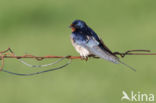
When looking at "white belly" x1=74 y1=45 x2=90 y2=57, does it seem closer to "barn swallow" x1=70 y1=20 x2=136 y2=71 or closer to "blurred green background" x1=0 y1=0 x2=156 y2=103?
"barn swallow" x1=70 y1=20 x2=136 y2=71

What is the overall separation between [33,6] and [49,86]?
23.1 ft

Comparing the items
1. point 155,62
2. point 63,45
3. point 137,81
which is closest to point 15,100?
point 137,81

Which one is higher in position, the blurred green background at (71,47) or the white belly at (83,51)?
the blurred green background at (71,47)

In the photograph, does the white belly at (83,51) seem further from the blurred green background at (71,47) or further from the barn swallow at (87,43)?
the blurred green background at (71,47)

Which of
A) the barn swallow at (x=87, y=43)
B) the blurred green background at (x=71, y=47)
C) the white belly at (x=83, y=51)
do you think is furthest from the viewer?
the blurred green background at (x=71, y=47)

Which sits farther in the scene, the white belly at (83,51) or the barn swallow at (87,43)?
the white belly at (83,51)

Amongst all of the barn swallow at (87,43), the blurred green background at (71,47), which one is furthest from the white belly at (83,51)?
the blurred green background at (71,47)

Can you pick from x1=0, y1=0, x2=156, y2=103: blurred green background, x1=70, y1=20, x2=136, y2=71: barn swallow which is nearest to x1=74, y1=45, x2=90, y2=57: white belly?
x1=70, y1=20, x2=136, y2=71: barn swallow

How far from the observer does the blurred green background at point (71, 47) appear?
325 inches

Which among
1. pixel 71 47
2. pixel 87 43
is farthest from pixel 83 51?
pixel 71 47

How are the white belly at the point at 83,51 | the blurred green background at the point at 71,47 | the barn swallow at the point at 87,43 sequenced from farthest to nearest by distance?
the blurred green background at the point at 71,47
the white belly at the point at 83,51
the barn swallow at the point at 87,43

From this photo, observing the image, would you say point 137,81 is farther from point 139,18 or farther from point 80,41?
point 139,18

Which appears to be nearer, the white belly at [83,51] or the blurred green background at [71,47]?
the white belly at [83,51]

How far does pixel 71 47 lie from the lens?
35.6 feet
